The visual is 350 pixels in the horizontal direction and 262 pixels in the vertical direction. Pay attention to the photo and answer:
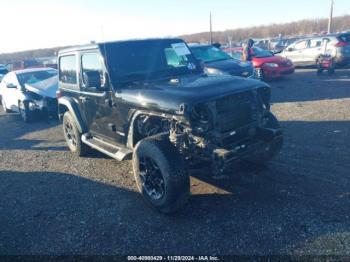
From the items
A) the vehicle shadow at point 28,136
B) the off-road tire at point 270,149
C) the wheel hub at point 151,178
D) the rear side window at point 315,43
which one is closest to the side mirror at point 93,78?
the wheel hub at point 151,178

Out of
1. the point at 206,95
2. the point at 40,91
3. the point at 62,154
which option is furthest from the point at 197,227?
the point at 40,91

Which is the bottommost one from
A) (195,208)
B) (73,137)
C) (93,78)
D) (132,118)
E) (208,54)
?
(195,208)

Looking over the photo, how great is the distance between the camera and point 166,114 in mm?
3889

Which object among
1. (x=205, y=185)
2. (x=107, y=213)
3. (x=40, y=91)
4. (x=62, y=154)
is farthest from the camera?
(x=40, y=91)

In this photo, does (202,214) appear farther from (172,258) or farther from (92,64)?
(92,64)

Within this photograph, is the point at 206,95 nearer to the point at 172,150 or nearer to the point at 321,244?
the point at 172,150

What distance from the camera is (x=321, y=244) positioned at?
10.2 ft

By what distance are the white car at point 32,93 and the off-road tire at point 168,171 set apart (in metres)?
6.69

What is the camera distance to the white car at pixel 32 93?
964 centimetres

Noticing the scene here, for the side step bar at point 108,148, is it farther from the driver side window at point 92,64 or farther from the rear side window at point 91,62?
the rear side window at point 91,62

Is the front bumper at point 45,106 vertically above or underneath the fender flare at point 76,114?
underneath

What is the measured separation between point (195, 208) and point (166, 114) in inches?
51.1

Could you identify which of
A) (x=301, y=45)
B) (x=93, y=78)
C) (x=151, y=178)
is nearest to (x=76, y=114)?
(x=93, y=78)

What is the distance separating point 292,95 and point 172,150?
8.04 metres
